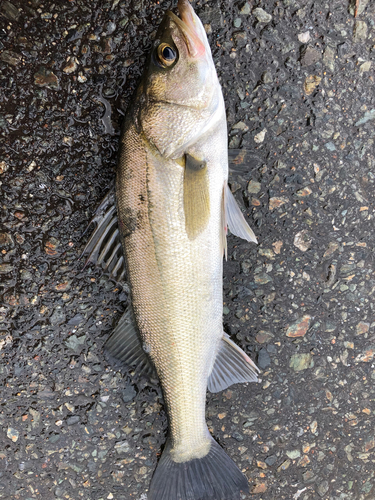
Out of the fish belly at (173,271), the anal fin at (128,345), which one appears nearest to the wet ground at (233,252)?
the anal fin at (128,345)

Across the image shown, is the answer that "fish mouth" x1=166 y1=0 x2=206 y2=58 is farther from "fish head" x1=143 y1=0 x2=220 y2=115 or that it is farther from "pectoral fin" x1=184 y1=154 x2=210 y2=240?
"pectoral fin" x1=184 y1=154 x2=210 y2=240

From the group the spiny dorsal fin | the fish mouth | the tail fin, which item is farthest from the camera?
the tail fin

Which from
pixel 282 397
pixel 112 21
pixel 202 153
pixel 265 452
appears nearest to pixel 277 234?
pixel 202 153

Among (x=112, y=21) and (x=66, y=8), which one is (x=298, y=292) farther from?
(x=66, y=8)

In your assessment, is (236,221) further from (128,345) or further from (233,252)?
(128,345)

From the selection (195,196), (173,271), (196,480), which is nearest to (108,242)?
(173,271)

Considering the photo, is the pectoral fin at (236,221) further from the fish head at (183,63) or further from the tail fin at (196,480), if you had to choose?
the tail fin at (196,480)

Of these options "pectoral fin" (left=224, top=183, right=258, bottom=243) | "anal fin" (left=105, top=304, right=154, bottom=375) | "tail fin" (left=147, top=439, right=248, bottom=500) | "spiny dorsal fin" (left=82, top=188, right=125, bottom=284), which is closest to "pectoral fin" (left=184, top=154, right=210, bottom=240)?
"pectoral fin" (left=224, top=183, right=258, bottom=243)
